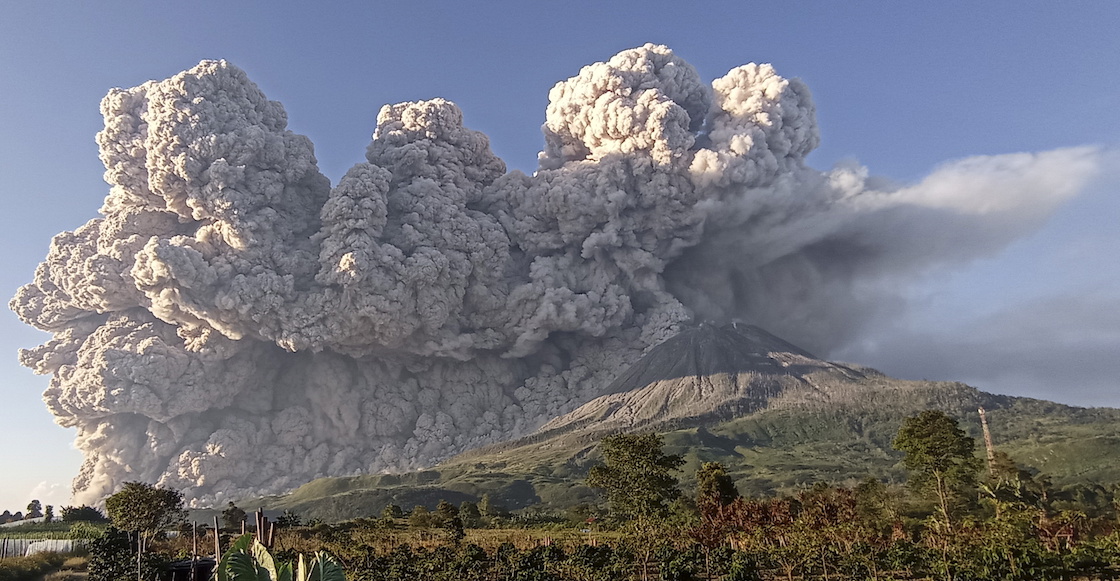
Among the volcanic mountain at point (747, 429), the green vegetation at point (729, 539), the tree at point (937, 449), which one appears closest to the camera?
the green vegetation at point (729, 539)

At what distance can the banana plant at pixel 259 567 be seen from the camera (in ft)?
24.8

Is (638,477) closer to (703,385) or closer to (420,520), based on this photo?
(420,520)

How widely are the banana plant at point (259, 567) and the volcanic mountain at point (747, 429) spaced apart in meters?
80.4

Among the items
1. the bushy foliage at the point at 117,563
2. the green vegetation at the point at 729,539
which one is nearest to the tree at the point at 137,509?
the green vegetation at the point at 729,539

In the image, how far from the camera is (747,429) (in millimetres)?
116688

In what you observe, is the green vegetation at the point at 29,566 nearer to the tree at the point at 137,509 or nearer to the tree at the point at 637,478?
the tree at the point at 137,509

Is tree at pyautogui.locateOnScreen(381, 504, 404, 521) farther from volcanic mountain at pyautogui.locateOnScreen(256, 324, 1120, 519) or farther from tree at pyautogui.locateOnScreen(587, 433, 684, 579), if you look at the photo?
volcanic mountain at pyautogui.locateOnScreen(256, 324, 1120, 519)

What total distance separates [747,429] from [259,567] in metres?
115

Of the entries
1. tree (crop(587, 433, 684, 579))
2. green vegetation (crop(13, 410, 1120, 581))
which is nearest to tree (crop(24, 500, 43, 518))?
green vegetation (crop(13, 410, 1120, 581))

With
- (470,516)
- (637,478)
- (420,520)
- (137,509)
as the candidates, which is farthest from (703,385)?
(137,509)

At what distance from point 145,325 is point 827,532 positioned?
103759 millimetres

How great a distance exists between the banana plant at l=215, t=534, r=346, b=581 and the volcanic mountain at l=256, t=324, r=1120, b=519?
264 feet

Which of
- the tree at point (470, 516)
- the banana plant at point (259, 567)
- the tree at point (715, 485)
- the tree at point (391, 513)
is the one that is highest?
the banana plant at point (259, 567)

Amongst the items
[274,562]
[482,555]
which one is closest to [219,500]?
[482,555]
